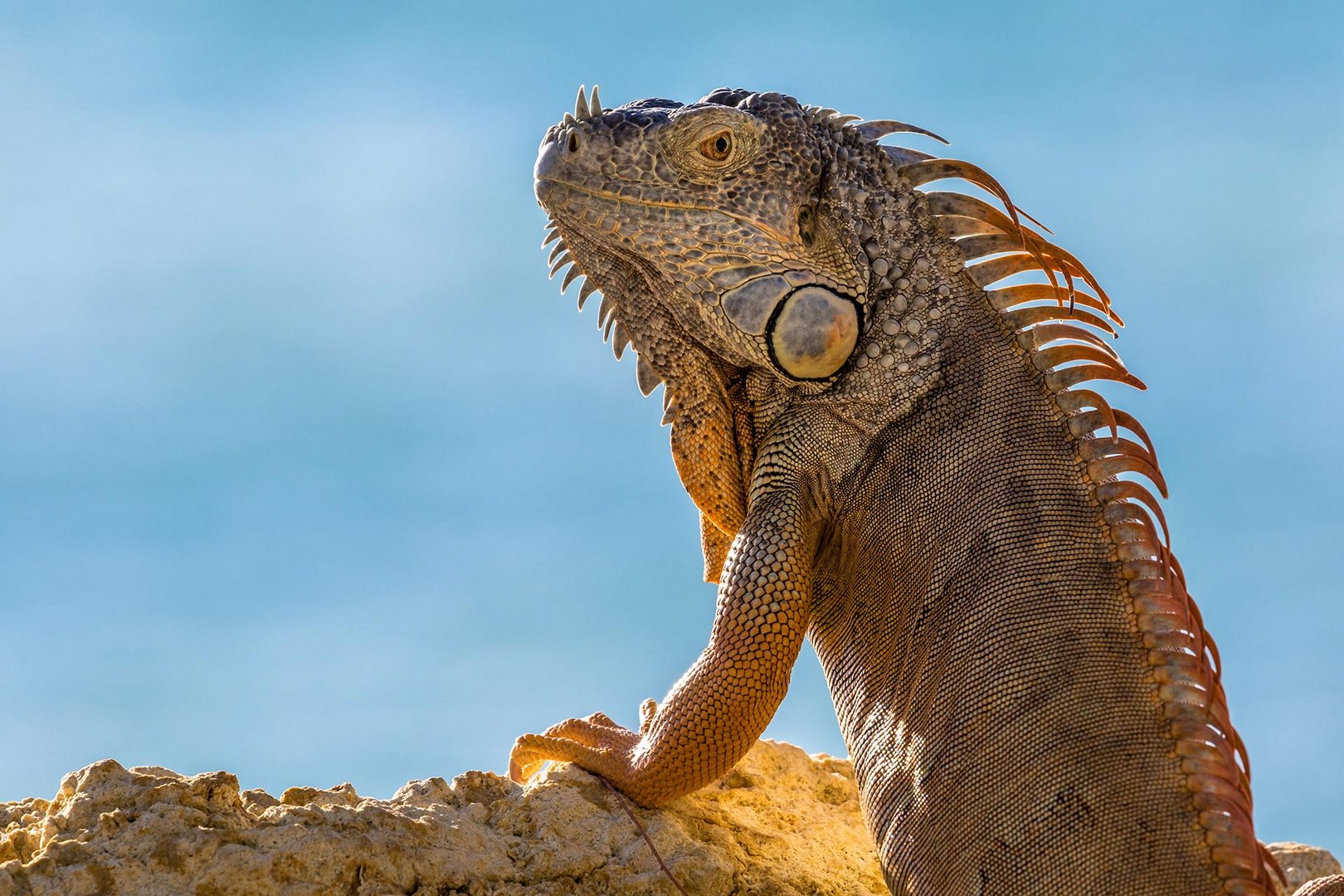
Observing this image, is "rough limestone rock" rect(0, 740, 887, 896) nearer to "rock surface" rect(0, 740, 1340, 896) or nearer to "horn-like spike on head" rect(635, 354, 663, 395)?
"rock surface" rect(0, 740, 1340, 896)

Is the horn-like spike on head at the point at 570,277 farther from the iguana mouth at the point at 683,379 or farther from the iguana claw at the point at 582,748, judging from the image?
the iguana claw at the point at 582,748

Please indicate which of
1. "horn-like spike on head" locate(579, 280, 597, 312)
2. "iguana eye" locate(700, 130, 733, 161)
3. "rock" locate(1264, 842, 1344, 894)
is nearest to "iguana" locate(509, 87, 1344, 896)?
"iguana eye" locate(700, 130, 733, 161)

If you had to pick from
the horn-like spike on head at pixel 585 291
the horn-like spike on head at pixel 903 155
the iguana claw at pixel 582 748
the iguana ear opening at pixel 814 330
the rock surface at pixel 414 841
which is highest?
the horn-like spike on head at pixel 903 155

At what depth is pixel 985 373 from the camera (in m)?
5.48

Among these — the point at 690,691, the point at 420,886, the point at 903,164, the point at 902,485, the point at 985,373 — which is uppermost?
the point at 903,164

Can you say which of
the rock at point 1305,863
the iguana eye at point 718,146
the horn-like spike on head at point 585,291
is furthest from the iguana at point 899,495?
the rock at point 1305,863

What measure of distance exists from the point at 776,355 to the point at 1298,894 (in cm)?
287

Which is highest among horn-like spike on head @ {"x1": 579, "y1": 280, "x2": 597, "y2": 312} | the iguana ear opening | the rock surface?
horn-like spike on head @ {"x1": 579, "y1": 280, "x2": 597, "y2": 312}

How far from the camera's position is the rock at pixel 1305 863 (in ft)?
23.5

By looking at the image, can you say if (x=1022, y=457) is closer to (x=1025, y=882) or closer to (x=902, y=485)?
(x=902, y=485)

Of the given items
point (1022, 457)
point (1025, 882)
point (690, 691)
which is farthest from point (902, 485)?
point (1025, 882)

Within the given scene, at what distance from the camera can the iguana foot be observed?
5.68 metres

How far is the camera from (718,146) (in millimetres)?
5609

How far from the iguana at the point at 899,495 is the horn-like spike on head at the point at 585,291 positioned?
0.27 m
